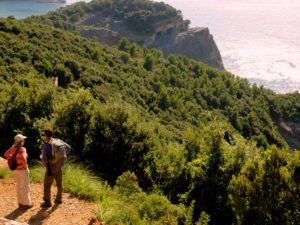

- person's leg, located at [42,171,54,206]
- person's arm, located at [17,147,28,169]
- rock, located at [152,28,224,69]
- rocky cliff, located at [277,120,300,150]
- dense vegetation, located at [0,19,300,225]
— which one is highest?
person's arm, located at [17,147,28,169]

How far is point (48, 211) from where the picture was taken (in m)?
13.1

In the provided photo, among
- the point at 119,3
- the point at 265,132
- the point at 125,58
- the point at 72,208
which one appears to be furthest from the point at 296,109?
the point at 119,3

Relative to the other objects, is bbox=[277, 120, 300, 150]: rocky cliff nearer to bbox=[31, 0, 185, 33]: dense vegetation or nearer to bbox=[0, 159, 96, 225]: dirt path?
bbox=[0, 159, 96, 225]: dirt path

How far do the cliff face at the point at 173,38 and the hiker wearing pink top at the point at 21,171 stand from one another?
148500mm

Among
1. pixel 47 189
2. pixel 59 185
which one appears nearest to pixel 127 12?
pixel 59 185

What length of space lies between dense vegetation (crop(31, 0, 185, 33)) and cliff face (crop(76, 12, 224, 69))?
1959 millimetres

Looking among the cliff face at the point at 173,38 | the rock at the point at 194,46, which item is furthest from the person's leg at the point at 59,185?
the rock at the point at 194,46

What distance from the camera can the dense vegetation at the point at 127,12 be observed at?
165250mm

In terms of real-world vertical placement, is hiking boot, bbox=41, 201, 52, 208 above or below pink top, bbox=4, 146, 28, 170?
below

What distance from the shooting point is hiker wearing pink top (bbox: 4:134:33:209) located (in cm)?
1251

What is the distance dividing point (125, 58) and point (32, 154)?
60554 millimetres

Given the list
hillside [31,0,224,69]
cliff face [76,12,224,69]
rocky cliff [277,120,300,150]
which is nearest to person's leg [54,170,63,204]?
rocky cliff [277,120,300,150]

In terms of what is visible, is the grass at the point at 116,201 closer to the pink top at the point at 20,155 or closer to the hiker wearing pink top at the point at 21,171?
the hiker wearing pink top at the point at 21,171

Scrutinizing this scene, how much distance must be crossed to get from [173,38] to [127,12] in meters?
22.9
